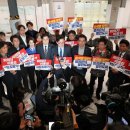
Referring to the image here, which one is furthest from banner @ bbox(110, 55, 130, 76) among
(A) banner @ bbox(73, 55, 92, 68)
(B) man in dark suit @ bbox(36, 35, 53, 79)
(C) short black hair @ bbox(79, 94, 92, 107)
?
(B) man in dark suit @ bbox(36, 35, 53, 79)

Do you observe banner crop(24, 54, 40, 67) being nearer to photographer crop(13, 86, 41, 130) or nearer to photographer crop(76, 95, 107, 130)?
photographer crop(13, 86, 41, 130)

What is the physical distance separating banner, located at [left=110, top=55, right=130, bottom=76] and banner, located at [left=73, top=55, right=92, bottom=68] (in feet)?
1.76

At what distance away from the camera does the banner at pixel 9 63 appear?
3.72 metres

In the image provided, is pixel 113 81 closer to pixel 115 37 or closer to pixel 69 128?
pixel 115 37

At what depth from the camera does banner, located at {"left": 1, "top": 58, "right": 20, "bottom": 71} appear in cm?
372

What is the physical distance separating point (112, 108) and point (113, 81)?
174 cm

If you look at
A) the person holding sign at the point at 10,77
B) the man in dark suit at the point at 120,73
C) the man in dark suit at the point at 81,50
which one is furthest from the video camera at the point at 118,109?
the person holding sign at the point at 10,77

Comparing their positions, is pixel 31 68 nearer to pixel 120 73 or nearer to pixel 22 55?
pixel 22 55

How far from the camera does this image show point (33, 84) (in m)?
5.00

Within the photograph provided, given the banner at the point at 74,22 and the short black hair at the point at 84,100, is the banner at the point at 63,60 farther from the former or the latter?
the banner at the point at 74,22

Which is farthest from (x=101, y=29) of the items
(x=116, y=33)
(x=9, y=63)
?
(x=9, y=63)

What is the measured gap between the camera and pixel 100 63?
160 inches

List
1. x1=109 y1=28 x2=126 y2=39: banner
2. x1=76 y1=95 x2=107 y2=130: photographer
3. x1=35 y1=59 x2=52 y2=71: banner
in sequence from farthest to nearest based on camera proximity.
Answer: x1=109 y1=28 x2=126 y2=39: banner → x1=35 y1=59 x2=52 y2=71: banner → x1=76 y1=95 x2=107 y2=130: photographer

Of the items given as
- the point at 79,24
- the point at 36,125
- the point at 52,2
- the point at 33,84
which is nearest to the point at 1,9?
the point at 52,2
